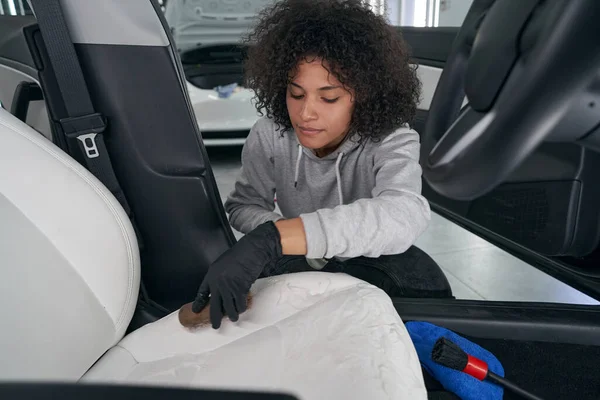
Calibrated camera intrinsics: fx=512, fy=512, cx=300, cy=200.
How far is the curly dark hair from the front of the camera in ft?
3.03

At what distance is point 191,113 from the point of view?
84 centimetres

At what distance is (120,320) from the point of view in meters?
0.71

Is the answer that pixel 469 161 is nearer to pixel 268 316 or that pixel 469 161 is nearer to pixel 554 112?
pixel 554 112

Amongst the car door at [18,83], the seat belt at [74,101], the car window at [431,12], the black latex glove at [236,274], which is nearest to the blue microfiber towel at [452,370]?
the black latex glove at [236,274]

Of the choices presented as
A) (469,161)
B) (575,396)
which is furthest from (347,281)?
(575,396)

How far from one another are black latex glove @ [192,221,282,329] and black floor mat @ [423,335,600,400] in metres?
0.35

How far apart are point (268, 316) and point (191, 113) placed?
36cm

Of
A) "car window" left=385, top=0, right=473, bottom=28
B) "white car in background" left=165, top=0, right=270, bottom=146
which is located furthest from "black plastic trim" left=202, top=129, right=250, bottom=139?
"car window" left=385, top=0, right=473, bottom=28

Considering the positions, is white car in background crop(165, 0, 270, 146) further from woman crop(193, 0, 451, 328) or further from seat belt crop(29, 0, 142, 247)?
seat belt crop(29, 0, 142, 247)

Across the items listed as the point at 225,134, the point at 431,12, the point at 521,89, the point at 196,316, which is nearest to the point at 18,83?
the point at 196,316

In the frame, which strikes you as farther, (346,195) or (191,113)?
(346,195)

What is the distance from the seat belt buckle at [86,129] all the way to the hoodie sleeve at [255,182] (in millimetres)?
377

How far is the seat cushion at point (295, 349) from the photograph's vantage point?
21.9 inches

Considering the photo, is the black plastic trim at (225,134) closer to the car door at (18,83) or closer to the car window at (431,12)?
the car window at (431,12)
